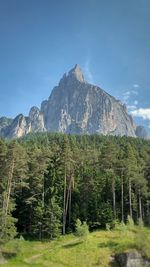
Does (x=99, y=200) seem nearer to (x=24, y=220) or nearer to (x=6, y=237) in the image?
(x=24, y=220)

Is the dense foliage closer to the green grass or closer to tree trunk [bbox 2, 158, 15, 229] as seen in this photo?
tree trunk [bbox 2, 158, 15, 229]

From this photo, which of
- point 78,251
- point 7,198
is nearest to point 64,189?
point 7,198

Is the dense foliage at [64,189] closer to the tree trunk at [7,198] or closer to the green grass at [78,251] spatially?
the tree trunk at [7,198]

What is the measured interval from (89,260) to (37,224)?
58.8 feet

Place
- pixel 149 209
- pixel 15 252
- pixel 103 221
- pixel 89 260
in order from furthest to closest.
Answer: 1. pixel 149 209
2. pixel 103 221
3. pixel 15 252
4. pixel 89 260

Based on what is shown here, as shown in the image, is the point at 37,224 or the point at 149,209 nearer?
the point at 37,224

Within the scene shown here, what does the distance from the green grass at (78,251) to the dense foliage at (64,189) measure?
21.4 feet

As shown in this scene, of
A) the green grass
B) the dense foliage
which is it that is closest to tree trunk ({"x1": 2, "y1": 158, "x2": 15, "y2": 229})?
the dense foliage

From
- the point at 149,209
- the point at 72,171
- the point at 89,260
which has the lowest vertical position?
the point at 89,260

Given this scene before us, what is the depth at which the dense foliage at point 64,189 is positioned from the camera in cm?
6175

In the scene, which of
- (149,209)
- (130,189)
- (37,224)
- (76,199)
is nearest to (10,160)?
(37,224)

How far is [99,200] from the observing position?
228 feet

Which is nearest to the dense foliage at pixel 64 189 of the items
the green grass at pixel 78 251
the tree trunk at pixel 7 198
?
the tree trunk at pixel 7 198

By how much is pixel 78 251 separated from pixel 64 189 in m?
19.4
